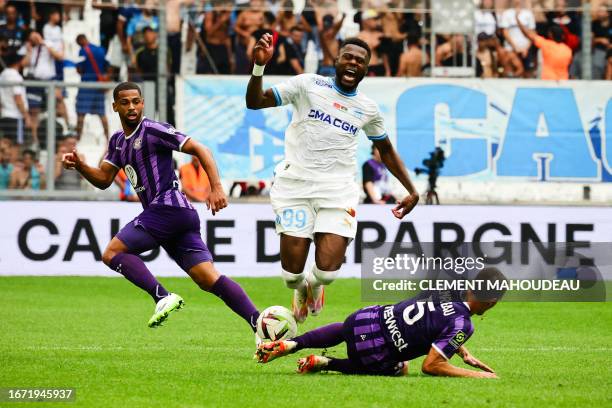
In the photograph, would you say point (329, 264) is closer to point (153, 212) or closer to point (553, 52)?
point (153, 212)

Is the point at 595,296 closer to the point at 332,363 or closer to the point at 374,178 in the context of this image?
the point at 374,178

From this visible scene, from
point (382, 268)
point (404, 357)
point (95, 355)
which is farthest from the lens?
point (382, 268)

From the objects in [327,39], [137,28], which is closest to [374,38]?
[327,39]

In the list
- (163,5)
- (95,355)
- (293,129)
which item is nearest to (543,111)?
(163,5)

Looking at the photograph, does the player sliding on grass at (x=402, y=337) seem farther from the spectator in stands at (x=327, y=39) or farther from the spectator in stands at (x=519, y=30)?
A: the spectator in stands at (x=519, y=30)

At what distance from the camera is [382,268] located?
16.8 m

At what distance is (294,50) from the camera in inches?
761

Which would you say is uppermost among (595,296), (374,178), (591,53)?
(591,53)

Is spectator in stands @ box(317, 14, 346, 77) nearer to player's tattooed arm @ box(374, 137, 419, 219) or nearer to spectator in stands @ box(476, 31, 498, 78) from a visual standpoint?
spectator in stands @ box(476, 31, 498, 78)

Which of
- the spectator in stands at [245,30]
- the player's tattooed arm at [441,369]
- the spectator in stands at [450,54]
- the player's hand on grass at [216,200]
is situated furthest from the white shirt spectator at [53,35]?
the player's tattooed arm at [441,369]

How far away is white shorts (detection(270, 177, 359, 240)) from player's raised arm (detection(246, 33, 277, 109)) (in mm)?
757

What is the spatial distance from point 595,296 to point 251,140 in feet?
18.5

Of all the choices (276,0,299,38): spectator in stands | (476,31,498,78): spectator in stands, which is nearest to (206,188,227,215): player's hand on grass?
(276,0,299,38): spectator in stands

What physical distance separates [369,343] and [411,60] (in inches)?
463
